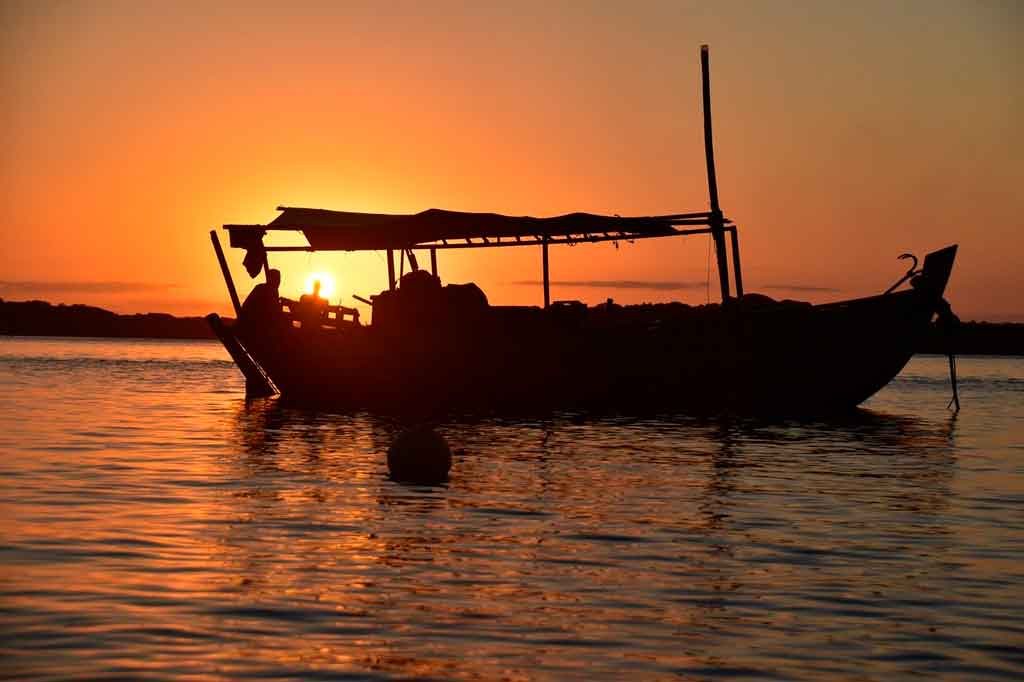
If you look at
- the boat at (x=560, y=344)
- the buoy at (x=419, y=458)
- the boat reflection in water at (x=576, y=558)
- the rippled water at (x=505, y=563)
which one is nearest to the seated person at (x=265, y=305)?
the boat at (x=560, y=344)

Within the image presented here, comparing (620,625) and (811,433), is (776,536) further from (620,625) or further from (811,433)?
(811,433)

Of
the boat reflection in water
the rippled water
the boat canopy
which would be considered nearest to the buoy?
the boat reflection in water

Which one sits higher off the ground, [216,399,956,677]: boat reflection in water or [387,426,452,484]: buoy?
[387,426,452,484]: buoy

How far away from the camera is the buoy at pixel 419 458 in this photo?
57.5ft

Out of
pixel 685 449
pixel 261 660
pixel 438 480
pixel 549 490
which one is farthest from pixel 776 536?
pixel 685 449

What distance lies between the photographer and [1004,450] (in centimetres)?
2622

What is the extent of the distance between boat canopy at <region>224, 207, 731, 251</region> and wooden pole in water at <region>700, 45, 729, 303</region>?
0.22 m

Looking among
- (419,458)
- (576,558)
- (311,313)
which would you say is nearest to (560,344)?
(311,313)

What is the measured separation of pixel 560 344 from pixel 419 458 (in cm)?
1778

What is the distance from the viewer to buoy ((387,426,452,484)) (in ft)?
57.5

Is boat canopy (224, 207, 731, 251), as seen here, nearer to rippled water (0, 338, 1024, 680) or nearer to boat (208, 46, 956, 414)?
boat (208, 46, 956, 414)

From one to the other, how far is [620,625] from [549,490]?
7.94 meters

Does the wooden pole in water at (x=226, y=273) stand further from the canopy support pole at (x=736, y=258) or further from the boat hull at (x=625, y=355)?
the canopy support pole at (x=736, y=258)

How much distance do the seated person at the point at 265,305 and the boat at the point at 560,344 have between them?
188 millimetres
